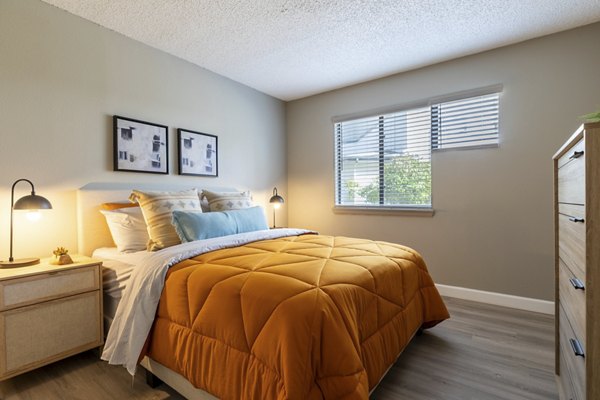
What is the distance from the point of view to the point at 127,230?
228 centimetres

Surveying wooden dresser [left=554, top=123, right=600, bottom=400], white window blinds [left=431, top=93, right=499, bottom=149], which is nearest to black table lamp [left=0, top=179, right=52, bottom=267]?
wooden dresser [left=554, top=123, right=600, bottom=400]

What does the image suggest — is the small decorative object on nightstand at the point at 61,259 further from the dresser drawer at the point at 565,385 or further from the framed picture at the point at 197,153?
the dresser drawer at the point at 565,385

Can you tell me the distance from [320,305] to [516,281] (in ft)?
8.50

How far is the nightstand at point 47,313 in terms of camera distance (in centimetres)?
165

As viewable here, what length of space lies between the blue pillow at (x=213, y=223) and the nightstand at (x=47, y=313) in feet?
1.90

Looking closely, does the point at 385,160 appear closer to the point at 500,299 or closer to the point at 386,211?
the point at 386,211

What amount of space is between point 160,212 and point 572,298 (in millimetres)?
2433

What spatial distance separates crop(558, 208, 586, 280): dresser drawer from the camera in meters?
1.01

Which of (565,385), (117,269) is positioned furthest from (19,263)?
(565,385)

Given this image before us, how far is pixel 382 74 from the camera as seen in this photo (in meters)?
3.51

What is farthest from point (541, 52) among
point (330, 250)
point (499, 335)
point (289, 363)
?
point (289, 363)

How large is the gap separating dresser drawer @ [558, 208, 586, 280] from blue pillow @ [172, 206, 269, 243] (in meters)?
2.06

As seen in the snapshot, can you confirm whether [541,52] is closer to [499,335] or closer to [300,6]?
[300,6]

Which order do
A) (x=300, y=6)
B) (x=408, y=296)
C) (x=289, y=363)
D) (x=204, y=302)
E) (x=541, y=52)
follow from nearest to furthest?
(x=289, y=363), (x=204, y=302), (x=408, y=296), (x=300, y=6), (x=541, y=52)
